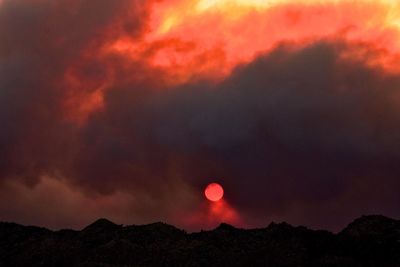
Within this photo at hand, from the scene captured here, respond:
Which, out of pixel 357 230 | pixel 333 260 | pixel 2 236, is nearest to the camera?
pixel 333 260

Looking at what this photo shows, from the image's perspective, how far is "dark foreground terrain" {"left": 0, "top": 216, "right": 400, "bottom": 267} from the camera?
232ft

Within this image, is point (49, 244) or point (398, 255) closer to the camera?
point (398, 255)

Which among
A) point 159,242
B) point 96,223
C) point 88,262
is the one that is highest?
point 96,223

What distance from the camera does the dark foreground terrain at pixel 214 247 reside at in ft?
232

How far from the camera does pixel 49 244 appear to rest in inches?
3059

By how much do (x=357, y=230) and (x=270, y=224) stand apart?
11.3m

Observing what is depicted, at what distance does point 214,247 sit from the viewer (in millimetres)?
74750

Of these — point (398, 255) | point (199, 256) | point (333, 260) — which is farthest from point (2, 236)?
point (398, 255)

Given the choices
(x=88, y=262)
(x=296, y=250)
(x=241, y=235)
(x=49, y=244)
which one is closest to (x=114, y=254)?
(x=88, y=262)

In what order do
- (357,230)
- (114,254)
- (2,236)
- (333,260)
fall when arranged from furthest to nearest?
(2,236), (357,230), (114,254), (333,260)

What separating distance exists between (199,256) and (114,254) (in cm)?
1040

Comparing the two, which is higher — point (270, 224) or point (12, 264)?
point (270, 224)

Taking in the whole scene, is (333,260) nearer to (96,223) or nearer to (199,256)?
(199,256)

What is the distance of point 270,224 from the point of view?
264ft
